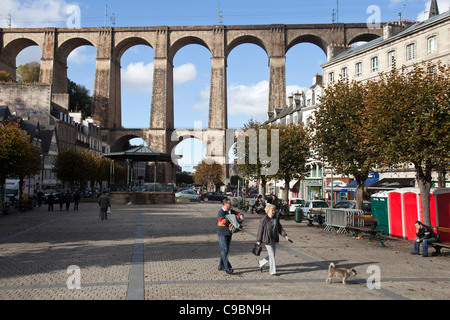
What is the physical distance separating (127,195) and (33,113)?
30.5 m

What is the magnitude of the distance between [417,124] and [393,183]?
59.5ft

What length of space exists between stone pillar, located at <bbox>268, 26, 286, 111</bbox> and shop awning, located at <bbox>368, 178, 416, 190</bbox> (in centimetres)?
3482

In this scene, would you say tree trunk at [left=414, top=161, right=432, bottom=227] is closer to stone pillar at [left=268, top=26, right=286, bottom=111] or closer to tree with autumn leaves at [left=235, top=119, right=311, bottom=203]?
tree with autumn leaves at [left=235, top=119, right=311, bottom=203]

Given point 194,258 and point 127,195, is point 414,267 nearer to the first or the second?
point 194,258

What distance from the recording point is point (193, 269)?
9297 millimetres

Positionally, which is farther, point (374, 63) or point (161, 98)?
point (161, 98)

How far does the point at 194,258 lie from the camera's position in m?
10.8

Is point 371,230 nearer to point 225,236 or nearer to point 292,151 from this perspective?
point 225,236

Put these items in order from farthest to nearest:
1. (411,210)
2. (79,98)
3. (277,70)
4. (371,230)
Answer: (79,98) → (277,70) → (411,210) → (371,230)

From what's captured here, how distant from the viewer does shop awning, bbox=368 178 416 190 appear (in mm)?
30406

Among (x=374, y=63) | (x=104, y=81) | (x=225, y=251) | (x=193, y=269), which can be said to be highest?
(x=104, y=81)

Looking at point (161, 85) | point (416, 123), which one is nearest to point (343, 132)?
point (416, 123)

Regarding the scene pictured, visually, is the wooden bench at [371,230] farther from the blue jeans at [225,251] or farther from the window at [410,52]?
the window at [410,52]
